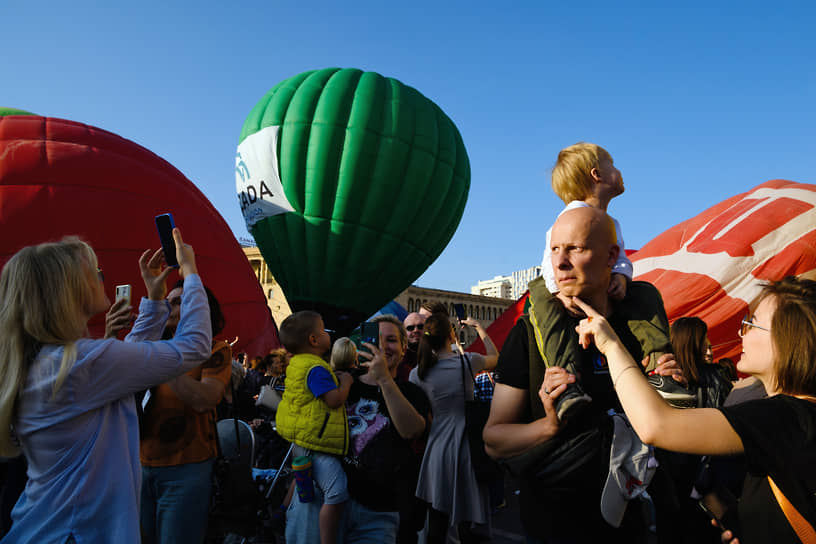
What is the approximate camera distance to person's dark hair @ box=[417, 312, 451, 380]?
12.6 ft

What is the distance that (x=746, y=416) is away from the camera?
1455 mm

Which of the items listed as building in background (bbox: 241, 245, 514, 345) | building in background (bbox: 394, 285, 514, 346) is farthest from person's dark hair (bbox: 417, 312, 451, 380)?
building in background (bbox: 394, 285, 514, 346)

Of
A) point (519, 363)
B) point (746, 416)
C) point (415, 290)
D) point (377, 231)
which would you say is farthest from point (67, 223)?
point (415, 290)

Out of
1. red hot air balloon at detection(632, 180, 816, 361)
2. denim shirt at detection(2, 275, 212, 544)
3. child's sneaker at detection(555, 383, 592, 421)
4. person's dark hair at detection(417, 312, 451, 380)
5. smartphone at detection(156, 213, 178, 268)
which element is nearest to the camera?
child's sneaker at detection(555, 383, 592, 421)

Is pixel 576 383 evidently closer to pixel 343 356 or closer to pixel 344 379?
pixel 344 379

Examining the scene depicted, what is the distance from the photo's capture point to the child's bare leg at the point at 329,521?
2910mm

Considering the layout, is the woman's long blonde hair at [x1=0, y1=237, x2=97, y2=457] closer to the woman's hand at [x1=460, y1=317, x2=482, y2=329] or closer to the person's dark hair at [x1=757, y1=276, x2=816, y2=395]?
the person's dark hair at [x1=757, y1=276, x2=816, y2=395]

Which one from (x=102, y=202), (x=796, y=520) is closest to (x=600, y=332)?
(x=796, y=520)

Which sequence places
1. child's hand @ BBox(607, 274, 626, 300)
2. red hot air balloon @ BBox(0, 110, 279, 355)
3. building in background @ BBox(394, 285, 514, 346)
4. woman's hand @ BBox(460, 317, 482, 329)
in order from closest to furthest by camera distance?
child's hand @ BBox(607, 274, 626, 300), woman's hand @ BBox(460, 317, 482, 329), red hot air balloon @ BBox(0, 110, 279, 355), building in background @ BBox(394, 285, 514, 346)

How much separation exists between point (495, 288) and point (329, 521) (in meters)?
136

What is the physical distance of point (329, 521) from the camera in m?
2.92

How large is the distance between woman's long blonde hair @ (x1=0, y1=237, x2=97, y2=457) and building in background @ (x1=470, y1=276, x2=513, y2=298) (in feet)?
410

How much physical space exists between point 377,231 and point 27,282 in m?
11.0

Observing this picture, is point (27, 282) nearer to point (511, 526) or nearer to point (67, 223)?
point (511, 526)
